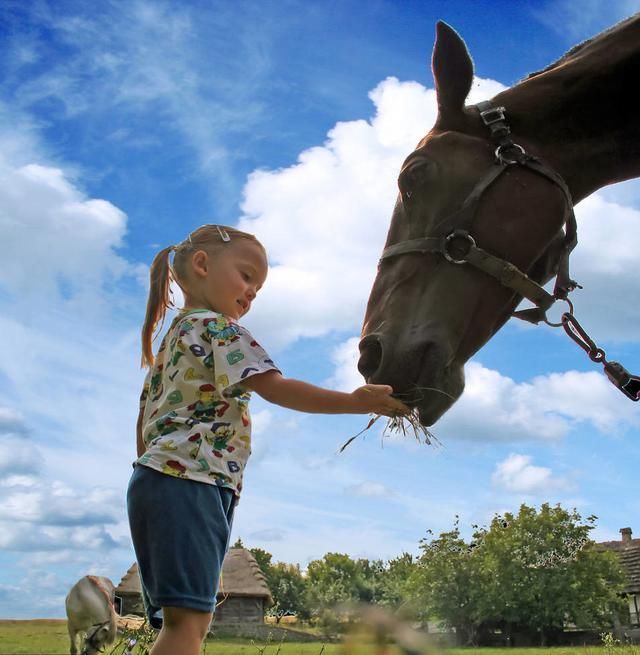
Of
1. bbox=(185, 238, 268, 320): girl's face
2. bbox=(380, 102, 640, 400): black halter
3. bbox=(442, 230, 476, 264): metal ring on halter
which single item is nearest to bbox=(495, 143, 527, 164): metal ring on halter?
bbox=(380, 102, 640, 400): black halter

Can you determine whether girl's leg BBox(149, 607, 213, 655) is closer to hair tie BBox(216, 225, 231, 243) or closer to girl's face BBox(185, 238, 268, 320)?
girl's face BBox(185, 238, 268, 320)

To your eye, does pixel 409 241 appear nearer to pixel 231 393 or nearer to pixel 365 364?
pixel 365 364

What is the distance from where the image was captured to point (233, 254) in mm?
2803

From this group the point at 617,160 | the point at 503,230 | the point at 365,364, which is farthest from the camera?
the point at 617,160

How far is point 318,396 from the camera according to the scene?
2344 mm

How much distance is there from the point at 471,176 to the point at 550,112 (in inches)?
22.1

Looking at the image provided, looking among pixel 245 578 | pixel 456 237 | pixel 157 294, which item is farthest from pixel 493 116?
pixel 245 578

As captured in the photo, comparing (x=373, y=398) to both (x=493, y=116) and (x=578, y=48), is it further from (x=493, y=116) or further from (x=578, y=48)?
(x=578, y=48)

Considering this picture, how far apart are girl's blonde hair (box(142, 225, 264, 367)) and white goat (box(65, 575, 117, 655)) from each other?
4.85 metres

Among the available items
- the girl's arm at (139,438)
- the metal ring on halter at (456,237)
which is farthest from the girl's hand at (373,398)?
the metal ring on halter at (456,237)

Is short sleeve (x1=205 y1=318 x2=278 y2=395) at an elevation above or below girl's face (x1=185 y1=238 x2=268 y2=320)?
below

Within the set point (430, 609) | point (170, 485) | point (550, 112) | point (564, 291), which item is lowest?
point (430, 609)

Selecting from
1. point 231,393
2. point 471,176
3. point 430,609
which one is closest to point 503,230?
point 471,176

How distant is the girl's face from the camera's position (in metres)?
2.76
